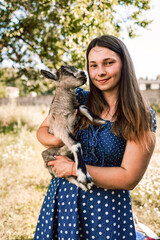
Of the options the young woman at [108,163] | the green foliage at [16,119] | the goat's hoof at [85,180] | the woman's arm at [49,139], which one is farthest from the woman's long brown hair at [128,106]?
the green foliage at [16,119]

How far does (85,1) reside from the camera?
14.9 feet

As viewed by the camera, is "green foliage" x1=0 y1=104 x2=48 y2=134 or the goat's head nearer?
the goat's head

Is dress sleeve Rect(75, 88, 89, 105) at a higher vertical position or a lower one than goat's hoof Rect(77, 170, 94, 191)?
higher

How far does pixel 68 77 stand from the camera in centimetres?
217

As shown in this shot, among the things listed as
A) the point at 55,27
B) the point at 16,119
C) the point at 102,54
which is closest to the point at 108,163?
the point at 102,54

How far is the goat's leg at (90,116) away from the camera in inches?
71.7

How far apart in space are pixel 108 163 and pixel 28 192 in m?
3.40

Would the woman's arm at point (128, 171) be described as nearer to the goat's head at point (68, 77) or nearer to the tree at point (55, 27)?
the goat's head at point (68, 77)

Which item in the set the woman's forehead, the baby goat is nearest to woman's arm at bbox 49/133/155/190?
the baby goat

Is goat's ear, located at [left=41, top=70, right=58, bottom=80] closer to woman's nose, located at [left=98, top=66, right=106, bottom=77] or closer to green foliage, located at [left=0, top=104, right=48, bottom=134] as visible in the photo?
woman's nose, located at [left=98, top=66, right=106, bottom=77]

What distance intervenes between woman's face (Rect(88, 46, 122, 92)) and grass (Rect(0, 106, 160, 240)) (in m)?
1.26

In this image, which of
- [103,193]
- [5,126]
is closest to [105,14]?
[103,193]

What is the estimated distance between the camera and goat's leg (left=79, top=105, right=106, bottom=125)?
1.82 m

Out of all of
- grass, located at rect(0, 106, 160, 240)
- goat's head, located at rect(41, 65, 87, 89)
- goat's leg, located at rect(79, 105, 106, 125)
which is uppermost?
goat's head, located at rect(41, 65, 87, 89)
